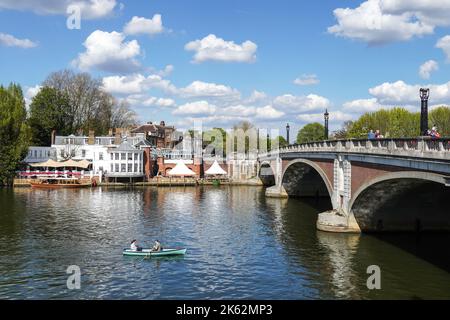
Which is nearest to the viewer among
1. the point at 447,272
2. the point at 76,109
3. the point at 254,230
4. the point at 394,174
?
the point at 447,272

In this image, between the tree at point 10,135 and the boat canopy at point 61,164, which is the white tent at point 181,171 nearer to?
the boat canopy at point 61,164

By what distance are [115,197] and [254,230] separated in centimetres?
3547

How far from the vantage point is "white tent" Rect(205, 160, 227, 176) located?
110m

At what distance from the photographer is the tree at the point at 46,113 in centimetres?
11588

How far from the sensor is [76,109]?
12506cm

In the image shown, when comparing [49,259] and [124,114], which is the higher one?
[124,114]

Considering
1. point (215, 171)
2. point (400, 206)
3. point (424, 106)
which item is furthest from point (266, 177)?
point (424, 106)

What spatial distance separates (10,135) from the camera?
9681 cm

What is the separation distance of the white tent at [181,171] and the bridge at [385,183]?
52.1 m

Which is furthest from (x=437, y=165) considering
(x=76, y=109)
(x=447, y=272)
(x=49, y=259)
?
(x=76, y=109)

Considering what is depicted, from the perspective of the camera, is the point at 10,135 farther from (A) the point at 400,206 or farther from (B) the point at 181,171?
(A) the point at 400,206

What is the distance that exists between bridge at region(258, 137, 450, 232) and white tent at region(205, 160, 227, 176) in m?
53.5
